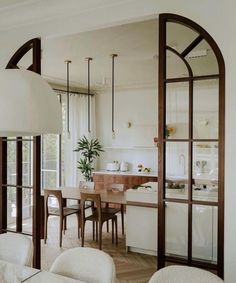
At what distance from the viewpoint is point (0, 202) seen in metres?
3.46

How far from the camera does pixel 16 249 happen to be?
2.33 meters

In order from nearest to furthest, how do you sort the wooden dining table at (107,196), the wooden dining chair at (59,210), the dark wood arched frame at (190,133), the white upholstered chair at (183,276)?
the white upholstered chair at (183,276) < the dark wood arched frame at (190,133) < the wooden dining table at (107,196) < the wooden dining chair at (59,210)

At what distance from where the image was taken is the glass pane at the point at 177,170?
258 cm

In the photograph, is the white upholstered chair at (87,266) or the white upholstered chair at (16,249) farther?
the white upholstered chair at (16,249)

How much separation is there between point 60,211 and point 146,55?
2709 mm

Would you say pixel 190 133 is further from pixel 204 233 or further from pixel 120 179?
pixel 120 179

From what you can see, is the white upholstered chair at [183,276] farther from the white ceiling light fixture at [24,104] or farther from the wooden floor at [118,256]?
the wooden floor at [118,256]

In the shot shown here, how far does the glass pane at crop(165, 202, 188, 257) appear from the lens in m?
2.58

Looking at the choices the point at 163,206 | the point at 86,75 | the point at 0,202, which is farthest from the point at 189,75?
the point at 86,75

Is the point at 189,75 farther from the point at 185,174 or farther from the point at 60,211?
the point at 60,211

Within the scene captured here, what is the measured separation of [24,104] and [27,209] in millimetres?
2479

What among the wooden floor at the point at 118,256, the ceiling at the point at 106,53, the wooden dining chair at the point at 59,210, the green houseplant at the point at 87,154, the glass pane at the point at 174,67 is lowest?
the wooden floor at the point at 118,256

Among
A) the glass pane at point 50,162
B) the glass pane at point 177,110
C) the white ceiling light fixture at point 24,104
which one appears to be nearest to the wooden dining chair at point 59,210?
the glass pane at point 50,162

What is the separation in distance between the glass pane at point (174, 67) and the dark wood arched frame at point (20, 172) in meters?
1.36
